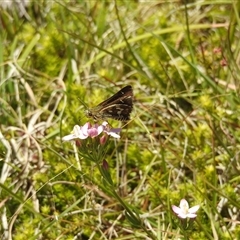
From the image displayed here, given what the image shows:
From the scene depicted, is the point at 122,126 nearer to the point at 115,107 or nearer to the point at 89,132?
the point at 115,107

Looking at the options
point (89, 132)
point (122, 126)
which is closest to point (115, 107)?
point (89, 132)

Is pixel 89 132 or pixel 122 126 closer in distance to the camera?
pixel 89 132

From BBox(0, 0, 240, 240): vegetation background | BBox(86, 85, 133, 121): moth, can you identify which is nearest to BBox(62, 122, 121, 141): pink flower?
BBox(0, 0, 240, 240): vegetation background

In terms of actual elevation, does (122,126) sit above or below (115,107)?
below

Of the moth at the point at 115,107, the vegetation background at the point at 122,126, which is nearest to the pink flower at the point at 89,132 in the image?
the vegetation background at the point at 122,126

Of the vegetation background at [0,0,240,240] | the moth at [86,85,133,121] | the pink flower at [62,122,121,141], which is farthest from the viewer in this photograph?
the vegetation background at [0,0,240,240]

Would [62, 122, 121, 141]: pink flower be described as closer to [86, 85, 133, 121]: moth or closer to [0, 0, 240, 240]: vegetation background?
[0, 0, 240, 240]: vegetation background
